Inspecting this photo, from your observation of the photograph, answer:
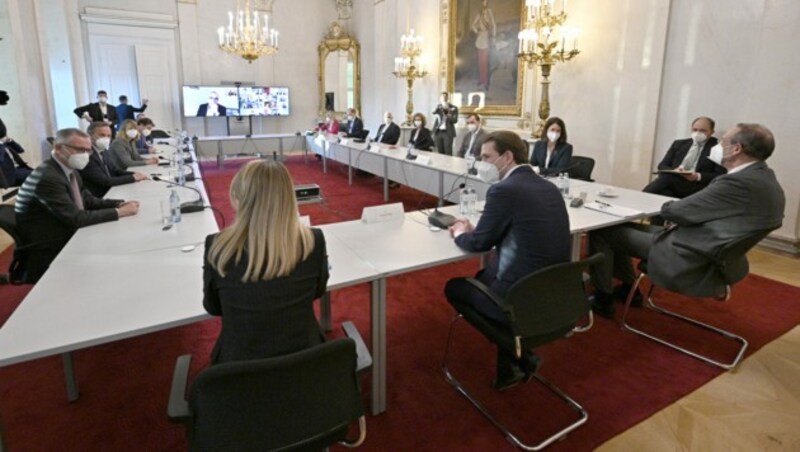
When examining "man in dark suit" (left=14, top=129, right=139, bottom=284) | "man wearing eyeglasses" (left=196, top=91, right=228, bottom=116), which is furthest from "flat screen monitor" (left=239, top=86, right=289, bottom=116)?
"man in dark suit" (left=14, top=129, right=139, bottom=284)

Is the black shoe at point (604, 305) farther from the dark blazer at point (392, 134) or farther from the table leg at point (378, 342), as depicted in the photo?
the dark blazer at point (392, 134)

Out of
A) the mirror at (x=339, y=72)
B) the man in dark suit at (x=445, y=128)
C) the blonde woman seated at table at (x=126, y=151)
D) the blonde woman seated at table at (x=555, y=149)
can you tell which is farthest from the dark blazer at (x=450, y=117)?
the mirror at (x=339, y=72)

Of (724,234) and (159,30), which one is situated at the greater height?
(159,30)

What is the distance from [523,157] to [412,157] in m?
3.76

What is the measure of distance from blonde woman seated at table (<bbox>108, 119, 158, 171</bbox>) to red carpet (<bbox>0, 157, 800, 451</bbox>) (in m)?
1.98

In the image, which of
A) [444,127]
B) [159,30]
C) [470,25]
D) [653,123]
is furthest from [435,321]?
[159,30]

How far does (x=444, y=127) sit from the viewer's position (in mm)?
7789

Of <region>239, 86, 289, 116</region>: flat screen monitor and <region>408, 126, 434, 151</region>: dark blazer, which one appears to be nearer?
<region>408, 126, 434, 151</region>: dark blazer

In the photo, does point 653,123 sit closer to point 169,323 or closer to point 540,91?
point 540,91

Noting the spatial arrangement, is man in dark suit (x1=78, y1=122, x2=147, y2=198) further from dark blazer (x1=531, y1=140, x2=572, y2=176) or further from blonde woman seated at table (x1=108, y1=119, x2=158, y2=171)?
dark blazer (x1=531, y1=140, x2=572, y2=176)

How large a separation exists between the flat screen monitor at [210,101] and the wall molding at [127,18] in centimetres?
139

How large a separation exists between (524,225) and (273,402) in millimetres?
1186

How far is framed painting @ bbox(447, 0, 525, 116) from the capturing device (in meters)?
7.00

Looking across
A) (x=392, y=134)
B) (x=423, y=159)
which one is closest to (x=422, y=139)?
(x=392, y=134)
